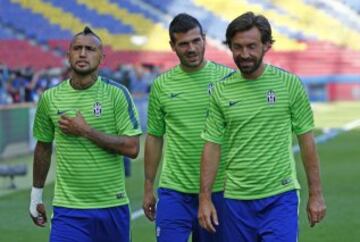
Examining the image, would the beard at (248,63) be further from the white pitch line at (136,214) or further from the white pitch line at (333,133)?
the white pitch line at (333,133)

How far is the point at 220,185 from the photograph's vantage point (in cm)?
834

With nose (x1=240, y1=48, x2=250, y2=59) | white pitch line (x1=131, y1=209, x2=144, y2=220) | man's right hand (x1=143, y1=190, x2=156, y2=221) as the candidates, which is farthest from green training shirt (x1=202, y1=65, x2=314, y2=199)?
white pitch line (x1=131, y1=209, x2=144, y2=220)

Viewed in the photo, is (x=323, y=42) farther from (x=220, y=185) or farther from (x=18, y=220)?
(x=220, y=185)

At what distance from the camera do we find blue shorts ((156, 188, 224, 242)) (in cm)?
841

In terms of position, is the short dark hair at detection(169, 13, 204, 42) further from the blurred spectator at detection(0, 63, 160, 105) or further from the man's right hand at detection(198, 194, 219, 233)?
the blurred spectator at detection(0, 63, 160, 105)

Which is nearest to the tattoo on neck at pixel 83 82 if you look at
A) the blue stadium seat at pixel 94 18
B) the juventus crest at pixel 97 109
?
the juventus crest at pixel 97 109

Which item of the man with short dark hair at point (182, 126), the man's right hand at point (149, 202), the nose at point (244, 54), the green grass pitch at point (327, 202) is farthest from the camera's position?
the green grass pitch at point (327, 202)

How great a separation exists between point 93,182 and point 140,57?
1732 inches

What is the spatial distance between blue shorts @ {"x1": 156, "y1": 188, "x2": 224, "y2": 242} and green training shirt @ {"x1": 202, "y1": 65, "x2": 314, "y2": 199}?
3.18 ft

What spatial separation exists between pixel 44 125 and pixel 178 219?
113cm

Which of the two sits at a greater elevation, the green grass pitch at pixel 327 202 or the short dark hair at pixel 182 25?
the short dark hair at pixel 182 25

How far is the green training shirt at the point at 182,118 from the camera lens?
850cm

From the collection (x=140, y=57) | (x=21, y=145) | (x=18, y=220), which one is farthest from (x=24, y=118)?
(x=140, y=57)

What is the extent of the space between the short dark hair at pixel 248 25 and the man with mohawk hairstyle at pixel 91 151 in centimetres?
104
